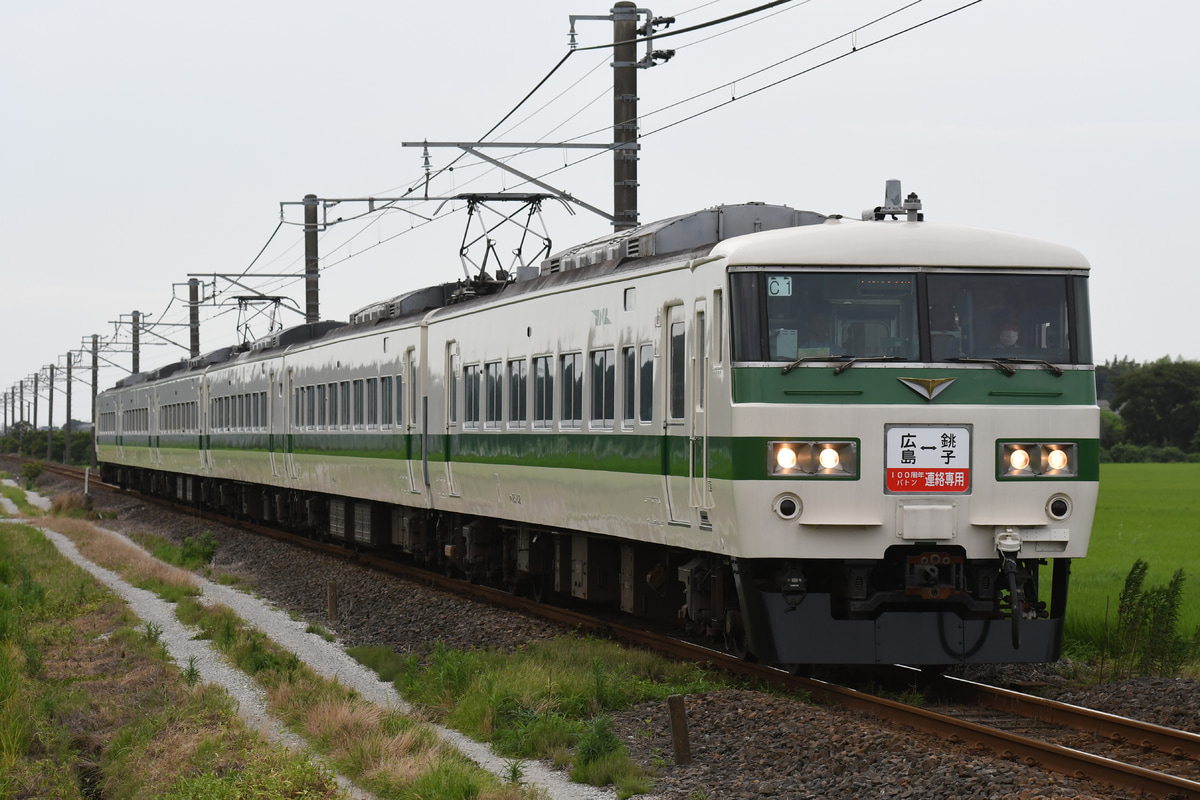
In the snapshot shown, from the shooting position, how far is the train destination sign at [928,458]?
10523 millimetres

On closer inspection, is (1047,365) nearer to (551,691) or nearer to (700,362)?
(700,362)

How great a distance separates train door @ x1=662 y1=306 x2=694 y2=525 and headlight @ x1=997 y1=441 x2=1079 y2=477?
7.17 feet

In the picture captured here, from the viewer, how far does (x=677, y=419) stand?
11.8 m

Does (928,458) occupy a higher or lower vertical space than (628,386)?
lower

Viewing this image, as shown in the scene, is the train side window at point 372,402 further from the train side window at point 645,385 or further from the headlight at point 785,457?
the headlight at point 785,457

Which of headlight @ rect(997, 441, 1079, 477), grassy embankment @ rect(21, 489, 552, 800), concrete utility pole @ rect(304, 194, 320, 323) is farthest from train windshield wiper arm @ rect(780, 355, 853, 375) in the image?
concrete utility pole @ rect(304, 194, 320, 323)

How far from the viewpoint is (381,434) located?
21141 millimetres

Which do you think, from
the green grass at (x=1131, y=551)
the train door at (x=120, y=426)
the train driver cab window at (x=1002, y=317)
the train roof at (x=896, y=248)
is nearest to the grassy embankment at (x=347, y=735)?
the train roof at (x=896, y=248)

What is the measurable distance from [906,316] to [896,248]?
46cm

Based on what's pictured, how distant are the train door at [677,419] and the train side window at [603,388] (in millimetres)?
1222

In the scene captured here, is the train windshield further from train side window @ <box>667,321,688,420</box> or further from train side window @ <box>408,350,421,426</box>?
train side window @ <box>408,350,421,426</box>

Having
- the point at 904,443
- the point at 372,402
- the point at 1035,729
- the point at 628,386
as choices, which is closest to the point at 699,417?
the point at 904,443

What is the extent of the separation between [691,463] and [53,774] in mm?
4693

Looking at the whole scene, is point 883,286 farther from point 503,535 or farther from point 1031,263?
point 503,535
